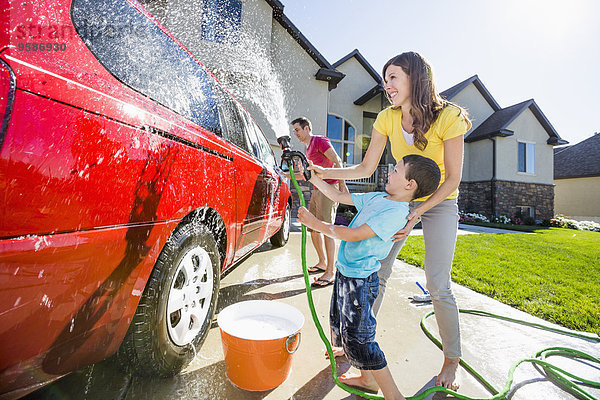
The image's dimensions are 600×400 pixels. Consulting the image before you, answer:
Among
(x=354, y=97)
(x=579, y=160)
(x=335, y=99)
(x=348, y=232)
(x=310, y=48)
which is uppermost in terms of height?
(x=310, y=48)

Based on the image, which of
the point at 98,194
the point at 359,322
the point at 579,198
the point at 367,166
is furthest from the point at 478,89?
the point at 98,194

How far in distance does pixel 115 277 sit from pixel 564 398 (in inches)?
93.2

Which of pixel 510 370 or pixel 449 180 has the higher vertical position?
pixel 449 180

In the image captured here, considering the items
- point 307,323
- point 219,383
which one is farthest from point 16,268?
point 307,323

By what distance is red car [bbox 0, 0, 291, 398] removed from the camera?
84 centimetres

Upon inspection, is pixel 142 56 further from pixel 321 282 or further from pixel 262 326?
pixel 321 282

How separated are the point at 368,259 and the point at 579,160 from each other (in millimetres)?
31649

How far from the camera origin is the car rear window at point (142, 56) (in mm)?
1182

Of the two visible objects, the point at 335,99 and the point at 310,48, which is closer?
the point at 310,48

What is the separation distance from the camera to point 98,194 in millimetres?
1034

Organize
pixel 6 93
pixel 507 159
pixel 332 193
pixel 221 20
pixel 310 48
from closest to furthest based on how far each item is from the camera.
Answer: pixel 6 93 < pixel 332 193 < pixel 221 20 < pixel 310 48 < pixel 507 159

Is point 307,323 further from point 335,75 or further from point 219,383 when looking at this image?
point 335,75

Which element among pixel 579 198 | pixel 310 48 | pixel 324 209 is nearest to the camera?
pixel 324 209

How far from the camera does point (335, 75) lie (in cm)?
1148
